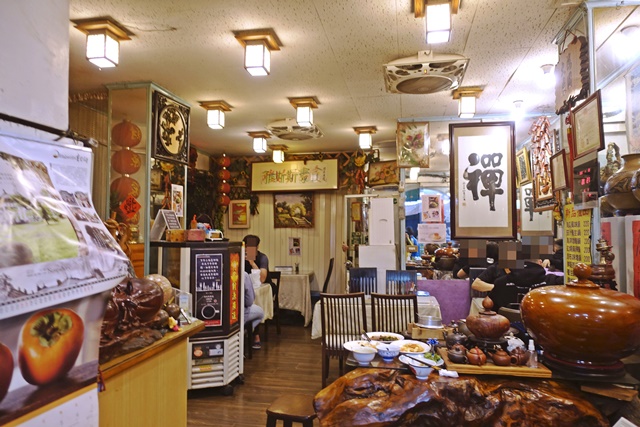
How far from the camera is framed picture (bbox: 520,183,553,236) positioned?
5.86 meters

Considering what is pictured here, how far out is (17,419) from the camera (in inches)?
34.4

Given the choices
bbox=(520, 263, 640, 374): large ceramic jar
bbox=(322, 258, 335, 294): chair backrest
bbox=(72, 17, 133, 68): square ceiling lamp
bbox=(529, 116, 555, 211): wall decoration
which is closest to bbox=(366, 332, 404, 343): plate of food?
bbox=(520, 263, 640, 374): large ceramic jar

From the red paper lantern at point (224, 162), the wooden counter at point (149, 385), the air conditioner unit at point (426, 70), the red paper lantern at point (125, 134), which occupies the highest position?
the air conditioner unit at point (426, 70)

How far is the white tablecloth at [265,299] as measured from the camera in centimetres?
572

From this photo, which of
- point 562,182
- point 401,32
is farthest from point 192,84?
point 562,182

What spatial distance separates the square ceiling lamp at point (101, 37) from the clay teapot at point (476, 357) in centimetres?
329

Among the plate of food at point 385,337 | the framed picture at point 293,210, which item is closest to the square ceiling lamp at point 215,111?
the framed picture at point 293,210

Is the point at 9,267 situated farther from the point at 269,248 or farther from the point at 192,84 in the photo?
the point at 269,248

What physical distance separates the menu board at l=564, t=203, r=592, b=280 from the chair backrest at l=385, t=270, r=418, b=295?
7.09ft

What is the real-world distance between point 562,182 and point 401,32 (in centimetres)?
166

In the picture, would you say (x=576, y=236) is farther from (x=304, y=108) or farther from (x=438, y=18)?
(x=304, y=108)

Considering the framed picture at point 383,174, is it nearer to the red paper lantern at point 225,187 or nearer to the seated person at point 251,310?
the red paper lantern at point 225,187

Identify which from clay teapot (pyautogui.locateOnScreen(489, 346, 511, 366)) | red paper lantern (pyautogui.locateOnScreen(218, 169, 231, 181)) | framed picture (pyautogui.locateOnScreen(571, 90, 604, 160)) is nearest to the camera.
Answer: clay teapot (pyautogui.locateOnScreen(489, 346, 511, 366))

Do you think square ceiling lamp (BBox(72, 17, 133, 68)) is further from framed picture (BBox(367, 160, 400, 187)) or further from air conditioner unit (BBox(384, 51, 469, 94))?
framed picture (BBox(367, 160, 400, 187))
